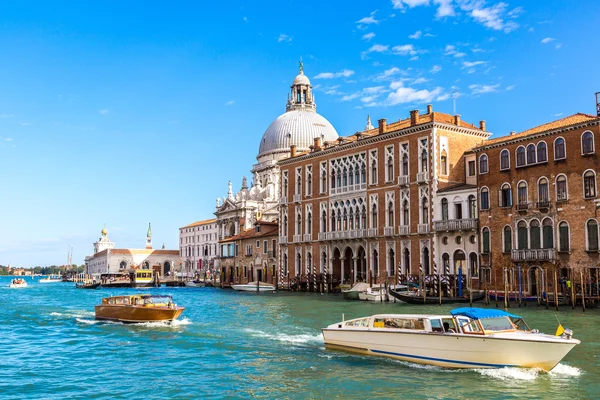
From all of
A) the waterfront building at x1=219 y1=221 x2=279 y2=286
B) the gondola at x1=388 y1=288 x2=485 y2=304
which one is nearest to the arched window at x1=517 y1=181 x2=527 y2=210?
the gondola at x1=388 y1=288 x2=485 y2=304

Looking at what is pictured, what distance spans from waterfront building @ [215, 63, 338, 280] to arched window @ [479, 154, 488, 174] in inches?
1654

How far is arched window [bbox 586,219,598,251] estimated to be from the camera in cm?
3114

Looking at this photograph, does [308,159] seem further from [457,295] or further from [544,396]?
[544,396]

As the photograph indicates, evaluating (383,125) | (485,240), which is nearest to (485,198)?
(485,240)

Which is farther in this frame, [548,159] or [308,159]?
[308,159]

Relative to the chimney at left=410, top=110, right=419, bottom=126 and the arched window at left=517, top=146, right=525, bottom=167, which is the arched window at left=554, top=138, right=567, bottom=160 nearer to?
the arched window at left=517, top=146, right=525, bottom=167

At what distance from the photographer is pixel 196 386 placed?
1385 cm

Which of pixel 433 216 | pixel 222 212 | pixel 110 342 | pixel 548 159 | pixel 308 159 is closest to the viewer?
pixel 110 342

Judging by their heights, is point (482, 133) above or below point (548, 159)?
above

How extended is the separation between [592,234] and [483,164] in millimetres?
7535

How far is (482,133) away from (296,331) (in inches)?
1011

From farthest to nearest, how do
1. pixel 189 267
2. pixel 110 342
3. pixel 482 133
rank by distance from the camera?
pixel 189 267 → pixel 482 133 → pixel 110 342

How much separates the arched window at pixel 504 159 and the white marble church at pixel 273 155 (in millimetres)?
43699

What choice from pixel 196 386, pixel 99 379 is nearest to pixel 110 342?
pixel 99 379
